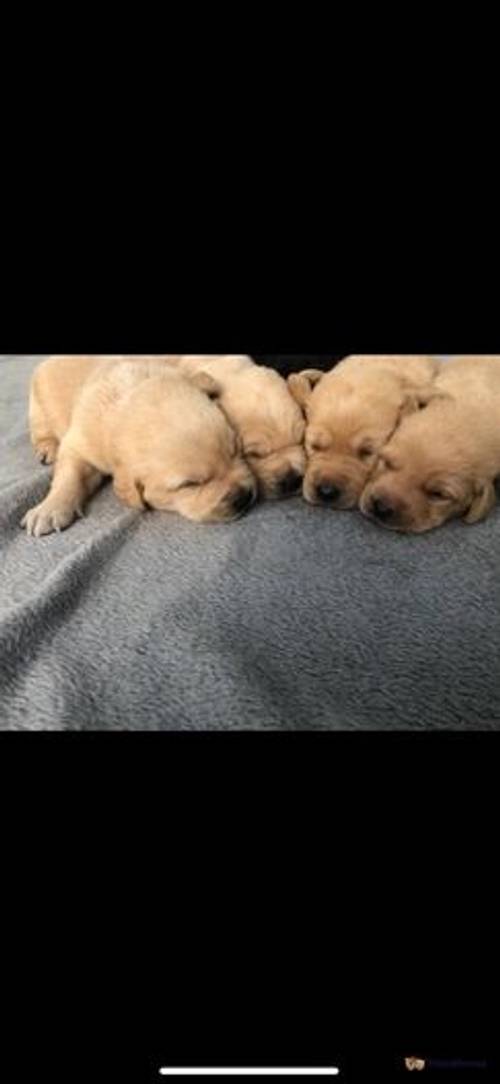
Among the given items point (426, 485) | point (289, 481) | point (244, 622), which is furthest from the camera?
point (289, 481)

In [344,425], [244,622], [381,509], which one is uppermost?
[344,425]

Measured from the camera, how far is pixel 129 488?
4.36 ft

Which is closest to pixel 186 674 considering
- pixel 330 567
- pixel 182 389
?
pixel 330 567

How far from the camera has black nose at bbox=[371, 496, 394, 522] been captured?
1245mm

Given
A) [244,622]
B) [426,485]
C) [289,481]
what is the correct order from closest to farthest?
1. [244,622]
2. [426,485]
3. [289,481]

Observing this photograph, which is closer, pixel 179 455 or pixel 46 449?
pixel 179 455

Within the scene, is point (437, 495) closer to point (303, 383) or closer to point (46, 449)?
point (303, 383)

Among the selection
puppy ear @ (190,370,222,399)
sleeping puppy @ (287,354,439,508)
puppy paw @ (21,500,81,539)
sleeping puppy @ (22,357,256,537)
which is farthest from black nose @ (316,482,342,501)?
puppy paw @ (21,500,81,539)

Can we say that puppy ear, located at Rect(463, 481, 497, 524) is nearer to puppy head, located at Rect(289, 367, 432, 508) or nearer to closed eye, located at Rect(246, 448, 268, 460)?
puppy head, located at Rect(289, 367, 432, 508)

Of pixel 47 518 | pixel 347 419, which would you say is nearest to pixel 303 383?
pixel 347 419

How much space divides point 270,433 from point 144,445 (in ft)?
0.67

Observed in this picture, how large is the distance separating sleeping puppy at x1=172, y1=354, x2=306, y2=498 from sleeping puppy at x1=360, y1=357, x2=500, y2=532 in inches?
5.7
